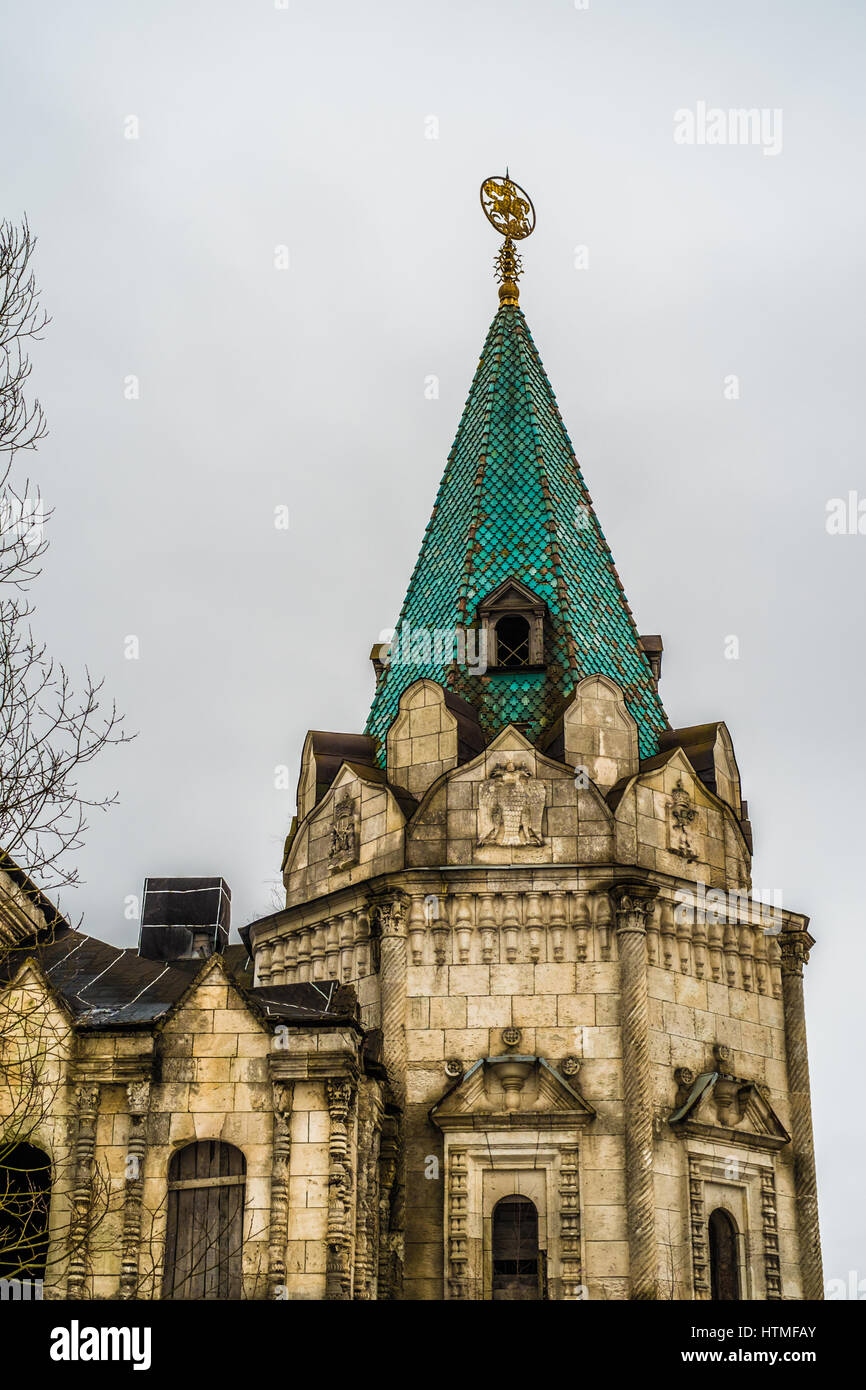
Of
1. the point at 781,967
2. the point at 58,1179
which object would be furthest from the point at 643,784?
the point at 58,1179

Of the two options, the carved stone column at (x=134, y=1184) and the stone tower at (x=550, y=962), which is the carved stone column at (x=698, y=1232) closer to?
the stone tower at (x=550, y=962)

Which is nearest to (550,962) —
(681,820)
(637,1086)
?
(637,1086)

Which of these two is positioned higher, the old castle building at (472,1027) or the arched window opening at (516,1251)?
the old castle building at (472,1027)

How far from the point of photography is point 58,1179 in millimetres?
23734

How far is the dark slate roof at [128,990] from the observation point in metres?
24.8

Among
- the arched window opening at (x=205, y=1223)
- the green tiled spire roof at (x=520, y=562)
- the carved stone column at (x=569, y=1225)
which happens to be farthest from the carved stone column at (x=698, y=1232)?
the green tiled spire roof at (x=520, y=562)

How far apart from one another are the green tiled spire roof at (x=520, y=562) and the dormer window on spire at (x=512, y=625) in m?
0.21

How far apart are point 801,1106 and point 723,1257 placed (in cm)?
271

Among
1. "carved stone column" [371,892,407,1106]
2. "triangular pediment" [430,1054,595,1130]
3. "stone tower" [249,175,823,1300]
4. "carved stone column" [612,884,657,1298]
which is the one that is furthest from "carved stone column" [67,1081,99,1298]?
"carved stone column" [612,884,657,1298]

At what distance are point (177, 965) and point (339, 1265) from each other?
10.2 meters

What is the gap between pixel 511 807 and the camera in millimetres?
28703

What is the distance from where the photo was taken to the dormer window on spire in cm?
3130

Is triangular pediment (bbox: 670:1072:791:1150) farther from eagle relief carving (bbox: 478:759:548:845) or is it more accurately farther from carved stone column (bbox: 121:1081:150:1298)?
carved stone column (bbox: 121:1081:150:1298)
